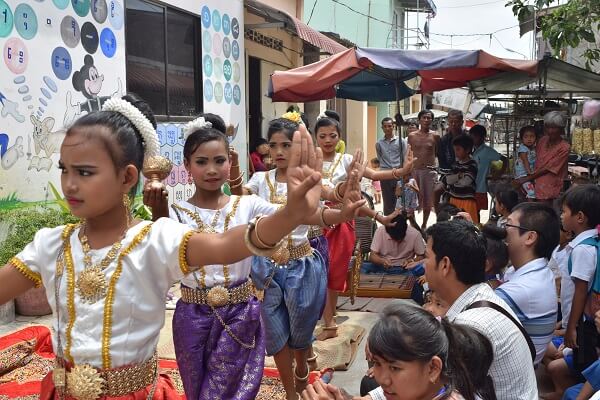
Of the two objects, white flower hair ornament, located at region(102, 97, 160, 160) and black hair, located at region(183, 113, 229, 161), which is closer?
white flower hair ornament, located at region(102, 97, 160, 160)

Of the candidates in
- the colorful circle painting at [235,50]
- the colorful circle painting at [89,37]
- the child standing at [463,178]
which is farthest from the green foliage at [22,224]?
the child standing at [463,178]

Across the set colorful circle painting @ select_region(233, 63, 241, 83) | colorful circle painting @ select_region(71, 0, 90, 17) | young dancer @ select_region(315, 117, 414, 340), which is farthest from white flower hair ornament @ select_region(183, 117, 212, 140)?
colorful circle painting @ select_region(233, 63, 241, 83)

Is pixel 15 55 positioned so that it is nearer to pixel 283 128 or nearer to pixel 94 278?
pixel 283 128

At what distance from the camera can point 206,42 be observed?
8453mm

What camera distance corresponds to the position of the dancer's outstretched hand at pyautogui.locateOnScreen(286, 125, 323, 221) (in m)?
1.68

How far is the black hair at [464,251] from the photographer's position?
2.66m

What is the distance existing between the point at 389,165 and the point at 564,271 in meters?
6.29

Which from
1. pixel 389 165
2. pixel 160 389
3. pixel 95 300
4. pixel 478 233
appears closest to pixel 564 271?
pixel 478 233

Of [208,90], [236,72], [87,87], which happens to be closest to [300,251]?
[87,87]

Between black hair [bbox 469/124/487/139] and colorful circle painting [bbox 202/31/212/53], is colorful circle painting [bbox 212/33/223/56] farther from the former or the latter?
black hair [bbox 469/124/487/139]

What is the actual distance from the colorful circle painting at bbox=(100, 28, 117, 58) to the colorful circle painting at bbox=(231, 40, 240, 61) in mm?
2807

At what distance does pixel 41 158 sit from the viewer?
18.5ft

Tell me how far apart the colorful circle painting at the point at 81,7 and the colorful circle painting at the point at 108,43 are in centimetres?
29

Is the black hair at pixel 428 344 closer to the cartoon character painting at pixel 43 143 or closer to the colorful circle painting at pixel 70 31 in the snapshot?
the cartoon character painting at pixel 43 143
